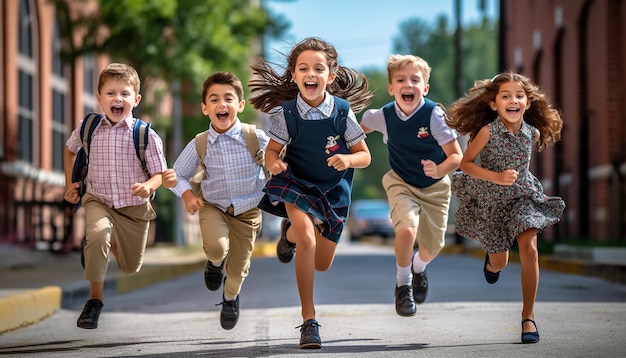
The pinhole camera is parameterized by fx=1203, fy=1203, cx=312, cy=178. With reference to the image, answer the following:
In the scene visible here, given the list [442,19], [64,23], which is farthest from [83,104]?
[442,19]

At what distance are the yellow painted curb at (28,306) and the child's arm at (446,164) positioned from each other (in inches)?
157

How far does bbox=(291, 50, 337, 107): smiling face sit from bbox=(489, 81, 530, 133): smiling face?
114 centimetres

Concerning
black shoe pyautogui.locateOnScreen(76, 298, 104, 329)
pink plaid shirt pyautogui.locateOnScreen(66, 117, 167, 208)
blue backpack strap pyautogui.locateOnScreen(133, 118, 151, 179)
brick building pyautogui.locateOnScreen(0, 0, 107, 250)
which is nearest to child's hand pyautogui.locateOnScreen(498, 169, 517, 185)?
pink plaid shirt pyautogui.locateOnScreen(66, 117, 167, 208)

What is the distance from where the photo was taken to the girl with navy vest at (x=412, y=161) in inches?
320

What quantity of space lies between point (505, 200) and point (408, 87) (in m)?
1.02

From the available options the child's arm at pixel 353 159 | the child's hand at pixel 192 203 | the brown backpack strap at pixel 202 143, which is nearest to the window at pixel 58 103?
the brown backpack strap at pixel 202 143

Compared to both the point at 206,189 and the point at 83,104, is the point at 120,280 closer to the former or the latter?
the point at 206,189

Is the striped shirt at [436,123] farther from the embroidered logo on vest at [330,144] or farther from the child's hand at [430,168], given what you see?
the embroidered logo on vest at [330,144]

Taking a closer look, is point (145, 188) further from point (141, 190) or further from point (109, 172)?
point (109, 172)

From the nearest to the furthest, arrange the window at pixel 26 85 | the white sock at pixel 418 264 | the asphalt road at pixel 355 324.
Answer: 1. the asphalt road at pixel 355 324
2. the white sock at pixel 418 264
3. the window at pixel 26 85

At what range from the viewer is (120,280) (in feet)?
49.5

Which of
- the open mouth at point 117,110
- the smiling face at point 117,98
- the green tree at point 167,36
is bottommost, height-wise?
the open mouth at point 117,110

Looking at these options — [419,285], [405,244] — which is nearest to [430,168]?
[405,244]

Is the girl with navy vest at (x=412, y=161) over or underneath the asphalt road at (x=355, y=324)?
over
